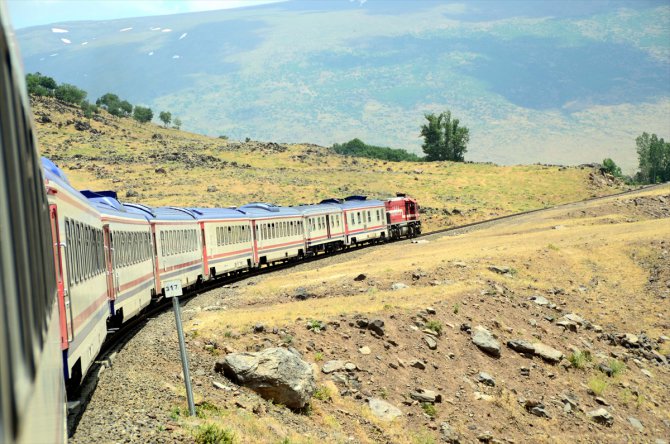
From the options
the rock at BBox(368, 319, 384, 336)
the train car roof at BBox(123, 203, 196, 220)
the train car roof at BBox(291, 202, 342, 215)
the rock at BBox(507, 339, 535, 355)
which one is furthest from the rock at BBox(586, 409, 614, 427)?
the train car roof at BBox(291, 202, 342, 215)

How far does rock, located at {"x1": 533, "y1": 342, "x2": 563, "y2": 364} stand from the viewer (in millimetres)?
24234

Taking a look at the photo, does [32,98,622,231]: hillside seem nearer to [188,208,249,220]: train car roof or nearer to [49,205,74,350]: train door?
[188,208,249,220]: train car roof

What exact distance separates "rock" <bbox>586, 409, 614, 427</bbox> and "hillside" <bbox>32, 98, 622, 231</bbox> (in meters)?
63.7

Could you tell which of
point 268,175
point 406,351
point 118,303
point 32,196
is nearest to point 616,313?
point 406,351

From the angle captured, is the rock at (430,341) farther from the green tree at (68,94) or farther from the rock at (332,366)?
the green tree at (68,94)

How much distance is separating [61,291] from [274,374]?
628cm

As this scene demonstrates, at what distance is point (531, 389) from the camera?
22.1m

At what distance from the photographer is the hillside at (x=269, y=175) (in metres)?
91.5

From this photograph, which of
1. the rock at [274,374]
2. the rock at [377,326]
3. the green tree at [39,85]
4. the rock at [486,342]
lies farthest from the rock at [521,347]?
the green tree at [39,85]

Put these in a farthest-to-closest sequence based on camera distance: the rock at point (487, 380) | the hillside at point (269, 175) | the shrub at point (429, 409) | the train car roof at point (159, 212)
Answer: the hillside at point (269, 175)
the train car roof at point (159, 212)
the rock at point (487, 380)
the shrub at point (429, 409)

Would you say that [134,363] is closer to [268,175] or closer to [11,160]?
[11,160]

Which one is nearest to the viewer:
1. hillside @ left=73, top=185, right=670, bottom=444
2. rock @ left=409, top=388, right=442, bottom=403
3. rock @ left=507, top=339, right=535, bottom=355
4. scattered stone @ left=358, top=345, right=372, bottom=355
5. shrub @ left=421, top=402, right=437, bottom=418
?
hillside @ left=73, top=185, right=670, bottom=444

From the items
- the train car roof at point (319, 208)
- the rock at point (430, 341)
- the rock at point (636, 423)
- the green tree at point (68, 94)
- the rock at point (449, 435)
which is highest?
the green tree at point (68, 94)

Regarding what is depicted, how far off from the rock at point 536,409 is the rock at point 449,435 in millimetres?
Result: 3585
